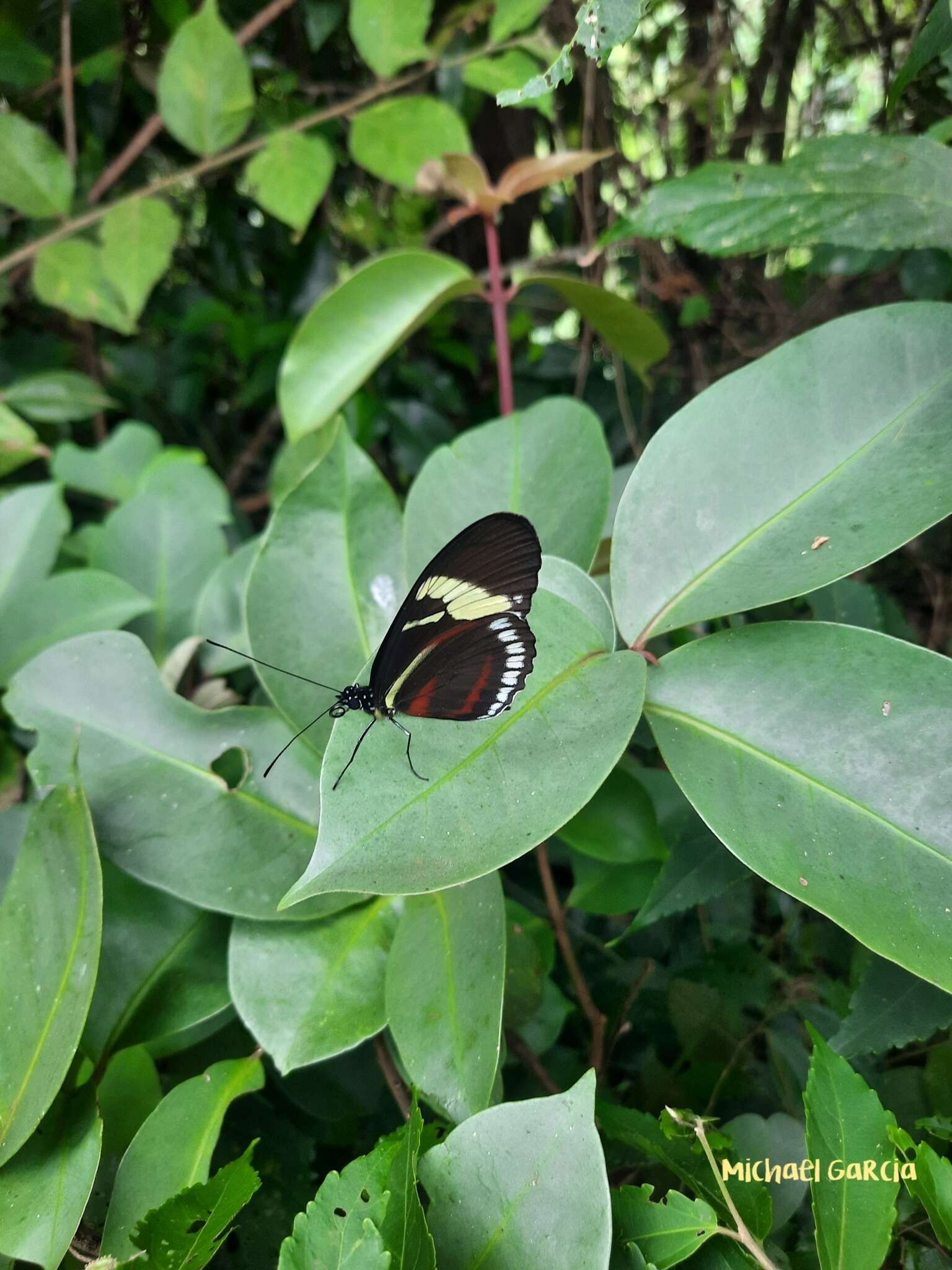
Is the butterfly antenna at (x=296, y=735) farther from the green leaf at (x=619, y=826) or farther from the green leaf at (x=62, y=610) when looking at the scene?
the green leaf at (x=62, y=610)

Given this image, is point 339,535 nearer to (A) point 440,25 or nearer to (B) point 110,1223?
(B) point 110,1223

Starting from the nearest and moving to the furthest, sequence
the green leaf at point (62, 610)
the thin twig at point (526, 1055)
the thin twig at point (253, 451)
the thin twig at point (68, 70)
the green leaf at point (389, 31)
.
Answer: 1. the thin twig at point (526, 1055)
2. the green leaf at point (62, 610)
3. the green leaf at point (389, 31)
4. the thin twig at point (68, 70)
5. the thin twig at point (253, 451)

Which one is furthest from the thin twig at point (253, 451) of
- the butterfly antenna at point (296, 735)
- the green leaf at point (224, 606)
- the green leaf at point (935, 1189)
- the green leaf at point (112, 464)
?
the green leaf at point (935, 1189)

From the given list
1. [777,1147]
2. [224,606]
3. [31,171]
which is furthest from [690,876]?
[31,171]

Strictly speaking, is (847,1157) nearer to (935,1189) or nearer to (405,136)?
(935,1189)

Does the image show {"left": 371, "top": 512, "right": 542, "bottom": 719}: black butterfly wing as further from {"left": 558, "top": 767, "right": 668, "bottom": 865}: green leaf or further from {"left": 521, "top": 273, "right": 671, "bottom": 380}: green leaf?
{"left": 521, "top": 273, "right": 671, "bottom": 380}: green leaf

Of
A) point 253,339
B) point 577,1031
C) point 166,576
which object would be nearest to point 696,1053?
point 577,1031

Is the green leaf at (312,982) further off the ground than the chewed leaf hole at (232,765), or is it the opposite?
the chewed leaf hole at (232,765)
